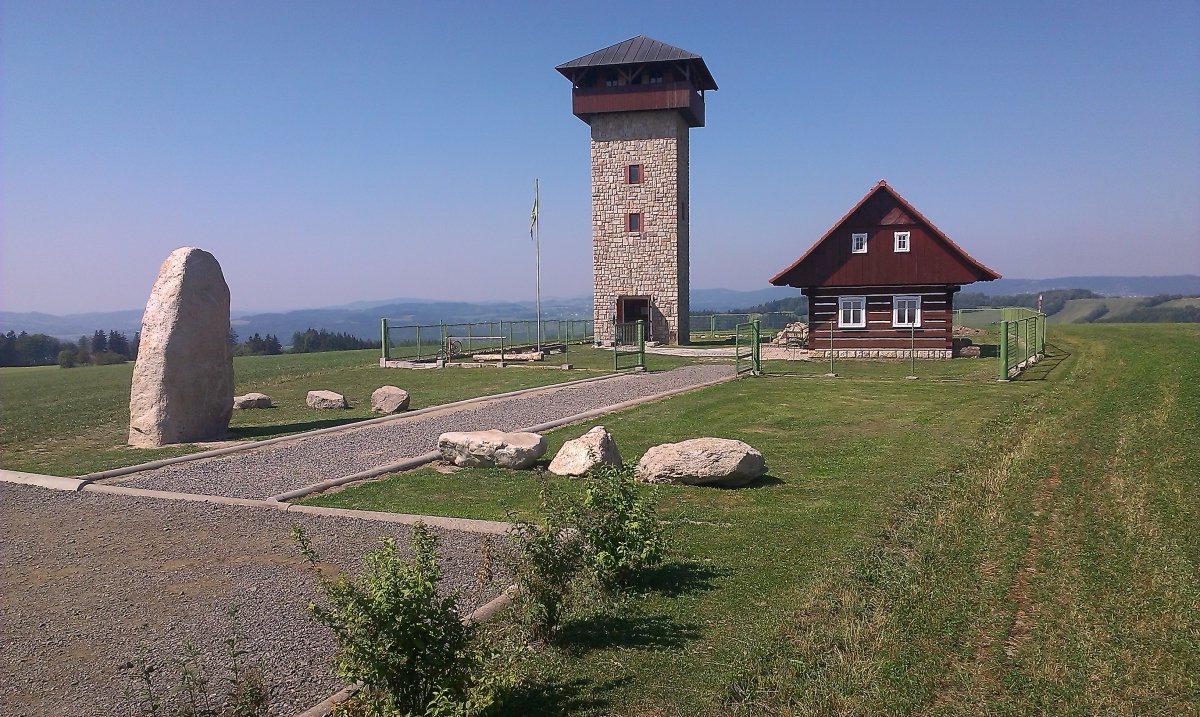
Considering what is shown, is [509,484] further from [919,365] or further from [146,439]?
[919,365]

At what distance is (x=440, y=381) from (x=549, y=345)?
1531 cm

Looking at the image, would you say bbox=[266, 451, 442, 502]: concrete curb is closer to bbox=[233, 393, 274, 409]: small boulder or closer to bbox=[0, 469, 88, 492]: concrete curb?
bbox=[0, 469, 88, 492]: concrete curb

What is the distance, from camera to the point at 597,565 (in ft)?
22.4

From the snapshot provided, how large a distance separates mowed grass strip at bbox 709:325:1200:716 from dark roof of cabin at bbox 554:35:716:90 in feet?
112

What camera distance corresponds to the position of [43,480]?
11.6 m

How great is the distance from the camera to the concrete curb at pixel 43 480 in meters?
11.3

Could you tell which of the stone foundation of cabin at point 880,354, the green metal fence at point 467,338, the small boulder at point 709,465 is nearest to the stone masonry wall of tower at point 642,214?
the green metal fence at point 467,338

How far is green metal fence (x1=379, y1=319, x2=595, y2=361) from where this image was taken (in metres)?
34.7

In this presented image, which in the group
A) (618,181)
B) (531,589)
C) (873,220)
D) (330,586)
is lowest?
(531,589)

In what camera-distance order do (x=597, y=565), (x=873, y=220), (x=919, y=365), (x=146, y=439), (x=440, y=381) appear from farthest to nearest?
(x=873, y=220)
(x=919, y=365)
(x=440, y=381)
(x=146, y=439)
(x=597, y=565)

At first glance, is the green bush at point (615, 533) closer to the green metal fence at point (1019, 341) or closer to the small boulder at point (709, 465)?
the small boulder at point (709, 465)

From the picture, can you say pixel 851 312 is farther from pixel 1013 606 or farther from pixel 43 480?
pixel 43 480

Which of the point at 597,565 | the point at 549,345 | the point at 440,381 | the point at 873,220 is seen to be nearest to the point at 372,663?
the point at 597,565

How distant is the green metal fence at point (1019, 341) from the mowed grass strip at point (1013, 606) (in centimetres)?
1106
